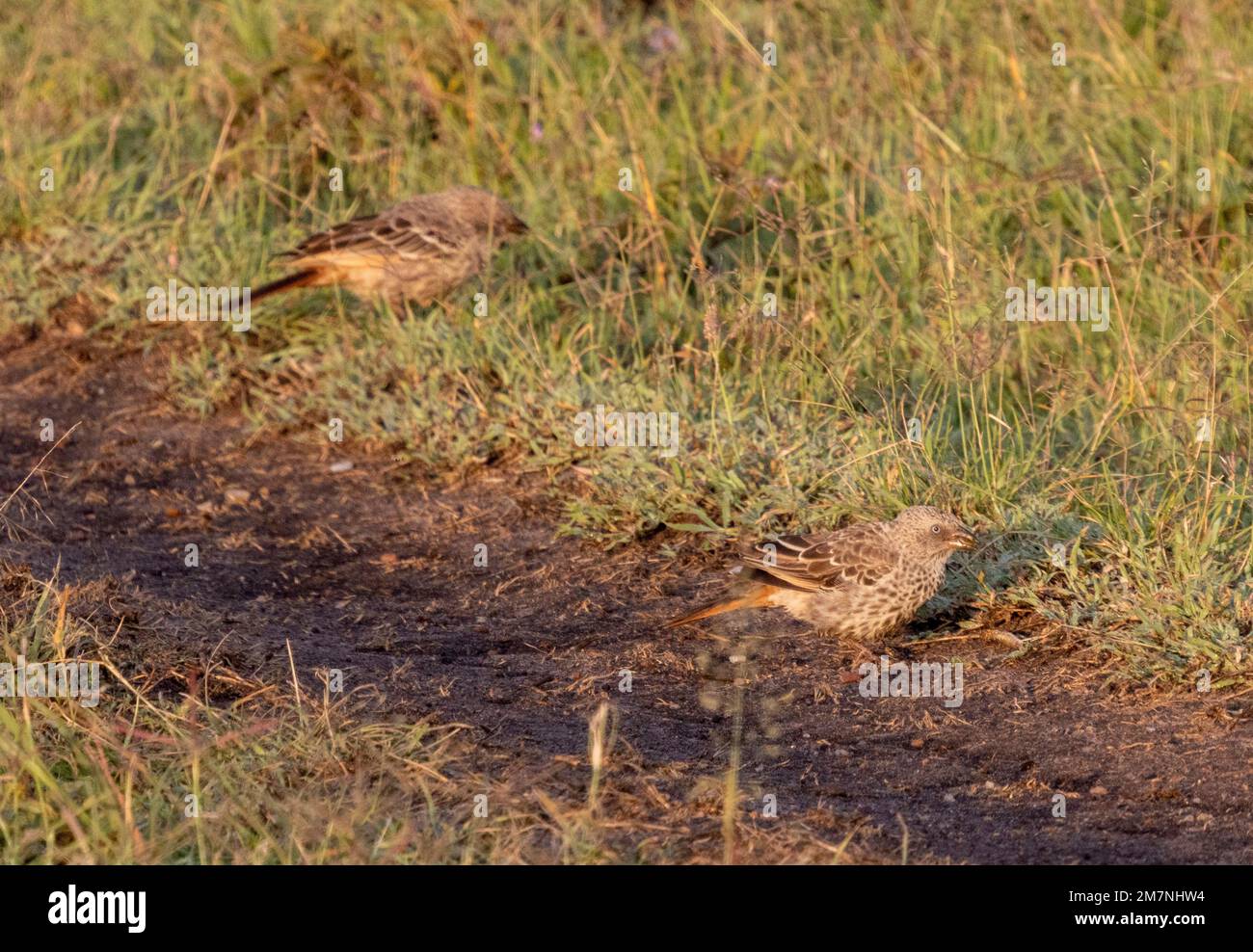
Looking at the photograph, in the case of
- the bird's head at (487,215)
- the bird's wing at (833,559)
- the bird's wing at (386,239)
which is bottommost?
the bird's wing at (833,559)

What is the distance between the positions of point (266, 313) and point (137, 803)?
13.9 ft

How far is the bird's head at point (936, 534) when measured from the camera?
5.25 meters

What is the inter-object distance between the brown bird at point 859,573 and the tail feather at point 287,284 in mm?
3046

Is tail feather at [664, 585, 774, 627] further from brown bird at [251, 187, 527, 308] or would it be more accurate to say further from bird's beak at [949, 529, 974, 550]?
brown bird at [251, 187, 527, 308]

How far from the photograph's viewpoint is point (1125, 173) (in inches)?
303

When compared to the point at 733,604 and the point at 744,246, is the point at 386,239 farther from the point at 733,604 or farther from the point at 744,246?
the point at 733,604

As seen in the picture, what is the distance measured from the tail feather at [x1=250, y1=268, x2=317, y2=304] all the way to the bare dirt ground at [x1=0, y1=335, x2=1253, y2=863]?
25.1 inches

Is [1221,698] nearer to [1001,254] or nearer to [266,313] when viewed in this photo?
[1001,254]

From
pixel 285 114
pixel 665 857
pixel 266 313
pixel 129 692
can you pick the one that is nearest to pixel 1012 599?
pixel 665 857

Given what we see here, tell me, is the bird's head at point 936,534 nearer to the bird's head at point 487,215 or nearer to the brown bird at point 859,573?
the brown bird at point 859,573

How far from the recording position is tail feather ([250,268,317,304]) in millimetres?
7617

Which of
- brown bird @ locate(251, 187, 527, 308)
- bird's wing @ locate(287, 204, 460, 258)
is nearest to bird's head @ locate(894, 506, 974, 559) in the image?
brown bird @ locate(251, 187, 527, 308)

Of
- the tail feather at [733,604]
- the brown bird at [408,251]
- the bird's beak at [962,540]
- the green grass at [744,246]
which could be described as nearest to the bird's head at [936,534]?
the bird's beak at [962,540]

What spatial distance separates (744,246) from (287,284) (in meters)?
2.09
